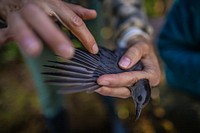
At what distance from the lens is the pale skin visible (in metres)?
0.73

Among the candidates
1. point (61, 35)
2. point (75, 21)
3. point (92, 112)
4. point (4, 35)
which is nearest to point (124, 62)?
point (75, 21)

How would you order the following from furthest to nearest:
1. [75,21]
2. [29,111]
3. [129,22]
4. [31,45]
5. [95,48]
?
1. [29,111]
2. [129,22]
3. [95,48]
4. [75,21]
5. [31,45]

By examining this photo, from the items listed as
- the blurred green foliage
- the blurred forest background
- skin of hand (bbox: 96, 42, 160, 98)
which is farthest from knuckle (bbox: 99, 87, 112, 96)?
the blurred green foliage

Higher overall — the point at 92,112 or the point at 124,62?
the point at 124,62

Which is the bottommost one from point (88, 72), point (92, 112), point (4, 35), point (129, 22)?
point (92, 112)

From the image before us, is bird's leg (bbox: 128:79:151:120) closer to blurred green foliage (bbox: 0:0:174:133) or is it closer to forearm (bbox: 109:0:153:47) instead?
forearm (bbox: 109:0:153:47)

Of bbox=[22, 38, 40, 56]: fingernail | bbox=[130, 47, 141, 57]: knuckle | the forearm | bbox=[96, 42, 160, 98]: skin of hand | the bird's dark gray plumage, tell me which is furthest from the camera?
the forearm

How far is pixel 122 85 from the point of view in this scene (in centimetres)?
119

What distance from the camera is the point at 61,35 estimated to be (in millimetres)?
742

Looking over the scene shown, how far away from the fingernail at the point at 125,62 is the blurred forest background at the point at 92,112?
3.38 ft

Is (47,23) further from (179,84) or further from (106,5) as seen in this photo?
(179,84)

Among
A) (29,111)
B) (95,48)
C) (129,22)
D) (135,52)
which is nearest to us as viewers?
(95,48)

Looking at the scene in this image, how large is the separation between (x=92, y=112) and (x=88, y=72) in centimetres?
138

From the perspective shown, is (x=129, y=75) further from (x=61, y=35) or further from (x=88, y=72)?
(x=61, y=35)
